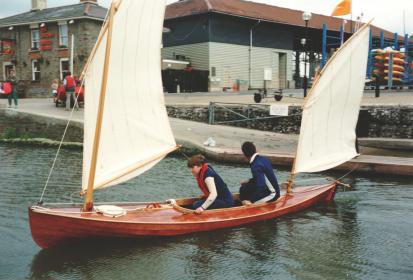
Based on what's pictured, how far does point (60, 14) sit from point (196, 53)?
1154 centimetres

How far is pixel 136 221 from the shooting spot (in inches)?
342

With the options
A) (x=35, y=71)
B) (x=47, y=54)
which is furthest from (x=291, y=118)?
(x=35, y=71)

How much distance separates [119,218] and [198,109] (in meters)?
16.7

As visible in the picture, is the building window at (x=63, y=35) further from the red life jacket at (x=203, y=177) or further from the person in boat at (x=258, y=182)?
the red life jacket at (x=203, y=177)

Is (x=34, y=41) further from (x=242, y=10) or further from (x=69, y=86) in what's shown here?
(x=69, y=86)

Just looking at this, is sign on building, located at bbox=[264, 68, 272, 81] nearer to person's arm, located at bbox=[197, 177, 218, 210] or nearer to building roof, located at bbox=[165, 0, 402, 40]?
building roof, located at bbox=[165, 0, 402, 40]

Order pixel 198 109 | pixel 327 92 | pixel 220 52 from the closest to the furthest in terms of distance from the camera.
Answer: pixel 327 92, pixel 198 109, pixel 220 52

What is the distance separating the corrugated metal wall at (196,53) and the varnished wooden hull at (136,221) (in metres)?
30.0

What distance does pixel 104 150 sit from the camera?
878cm

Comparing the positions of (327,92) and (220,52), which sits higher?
(220,52)

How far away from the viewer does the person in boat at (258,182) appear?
993 cm

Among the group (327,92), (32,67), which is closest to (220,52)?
(32,67)

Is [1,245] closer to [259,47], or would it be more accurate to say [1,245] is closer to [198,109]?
[198,109]

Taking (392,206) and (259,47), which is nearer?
(392,206)
